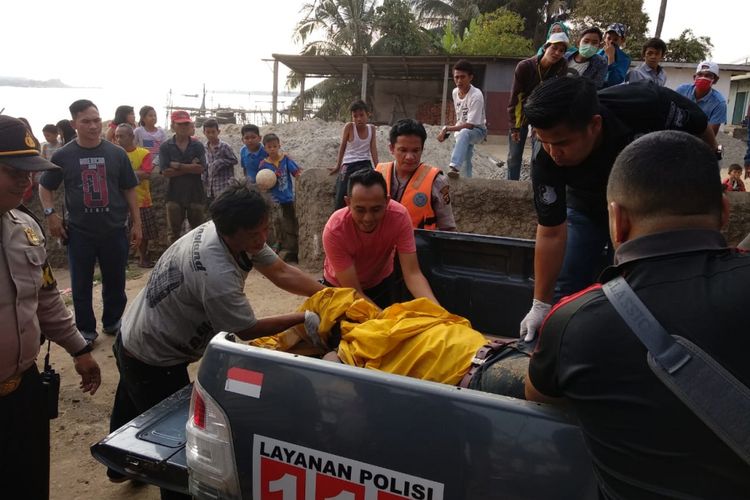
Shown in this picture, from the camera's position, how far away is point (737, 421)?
0.94 meters

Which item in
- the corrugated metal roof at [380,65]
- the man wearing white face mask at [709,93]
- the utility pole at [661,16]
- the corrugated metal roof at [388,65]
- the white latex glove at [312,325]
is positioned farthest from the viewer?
the corrugated metal roof at [380,65]

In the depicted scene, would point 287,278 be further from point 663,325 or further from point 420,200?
point 663,325

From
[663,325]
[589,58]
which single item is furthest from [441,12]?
[663,325]

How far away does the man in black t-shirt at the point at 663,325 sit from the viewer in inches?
38.4

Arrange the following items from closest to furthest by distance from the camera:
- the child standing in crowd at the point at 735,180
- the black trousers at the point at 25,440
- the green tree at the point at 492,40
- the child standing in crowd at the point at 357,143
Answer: the black trousers at the point at 25,440, the child standing in crowd at the point at 357,143, the child standing in crowd at the point at 735,180, the green tree at the point at 492,40

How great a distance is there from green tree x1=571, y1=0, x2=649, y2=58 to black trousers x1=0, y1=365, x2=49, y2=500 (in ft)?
67.3

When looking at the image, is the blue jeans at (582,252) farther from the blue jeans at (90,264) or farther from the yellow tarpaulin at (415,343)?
the blue jeans at (90,264)

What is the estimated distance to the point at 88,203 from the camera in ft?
14.5

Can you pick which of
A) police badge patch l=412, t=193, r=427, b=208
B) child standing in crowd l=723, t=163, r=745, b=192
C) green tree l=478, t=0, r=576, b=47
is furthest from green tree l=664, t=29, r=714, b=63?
police badge patch l=412, t=193, r=427, b=208

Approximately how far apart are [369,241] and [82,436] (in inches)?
84.2

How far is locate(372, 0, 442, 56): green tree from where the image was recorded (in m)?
23.1

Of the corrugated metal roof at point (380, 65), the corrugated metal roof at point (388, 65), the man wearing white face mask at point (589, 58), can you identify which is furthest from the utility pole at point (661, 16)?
the man wearing white face mask at point (589, 58)

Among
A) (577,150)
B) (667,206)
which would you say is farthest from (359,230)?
(667,206)

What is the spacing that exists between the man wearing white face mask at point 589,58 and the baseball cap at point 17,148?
431 centimetres
